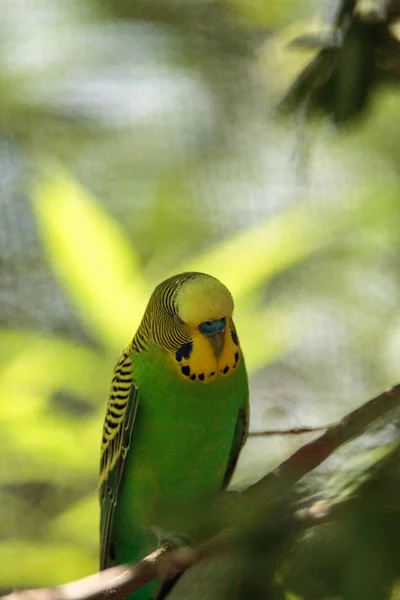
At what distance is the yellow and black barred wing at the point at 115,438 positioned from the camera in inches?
25.4

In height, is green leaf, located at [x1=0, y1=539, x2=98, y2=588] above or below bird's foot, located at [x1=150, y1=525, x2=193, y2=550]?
above

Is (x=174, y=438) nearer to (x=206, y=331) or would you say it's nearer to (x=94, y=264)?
(x=206, y=331)

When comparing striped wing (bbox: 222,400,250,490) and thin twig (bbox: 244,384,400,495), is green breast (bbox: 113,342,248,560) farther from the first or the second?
thin twig (bbox: 244,384,400,495)

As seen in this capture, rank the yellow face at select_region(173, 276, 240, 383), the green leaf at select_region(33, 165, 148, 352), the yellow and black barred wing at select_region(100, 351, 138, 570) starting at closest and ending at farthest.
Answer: the yellow face at select_region(173, 276, 240, 383)
the yellow and black barred wing at select_region(100, 351, 138, 570)
the green leaf at select_region(33, 165, 148, 352)

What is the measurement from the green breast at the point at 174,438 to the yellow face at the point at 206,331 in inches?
0.6

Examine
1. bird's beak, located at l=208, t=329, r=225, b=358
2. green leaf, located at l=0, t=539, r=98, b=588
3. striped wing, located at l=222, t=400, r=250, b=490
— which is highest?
green leaf, located at l=0, t=539, r=98, b=588

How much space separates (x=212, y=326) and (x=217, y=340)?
0.06 feet

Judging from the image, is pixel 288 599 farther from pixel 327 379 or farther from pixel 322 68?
pixel 327 379

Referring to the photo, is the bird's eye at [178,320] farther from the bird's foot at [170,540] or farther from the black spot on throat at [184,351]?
the bird's foot at [170,540]

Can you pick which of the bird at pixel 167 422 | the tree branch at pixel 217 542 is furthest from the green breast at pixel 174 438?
the tree branch at pixel 217 542

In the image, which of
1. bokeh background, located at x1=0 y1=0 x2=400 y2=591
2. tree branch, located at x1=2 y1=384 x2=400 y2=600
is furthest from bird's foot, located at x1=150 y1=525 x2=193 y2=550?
bokeh background, located at x1=0 y1=0 x2=400 y2=591

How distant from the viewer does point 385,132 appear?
77cm

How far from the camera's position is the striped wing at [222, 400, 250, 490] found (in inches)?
26.3

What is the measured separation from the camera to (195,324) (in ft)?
1.82
